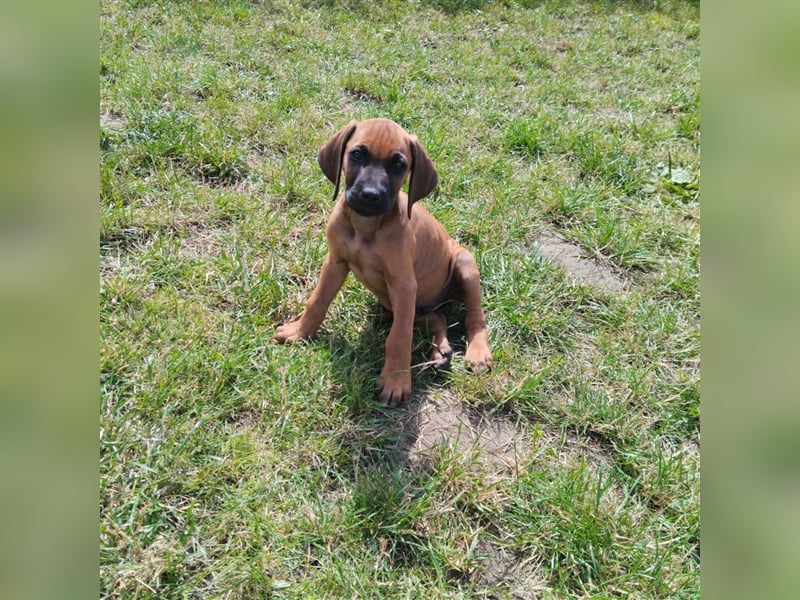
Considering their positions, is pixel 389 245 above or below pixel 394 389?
above

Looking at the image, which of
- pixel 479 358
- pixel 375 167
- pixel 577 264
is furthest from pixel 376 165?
pixel 577 264

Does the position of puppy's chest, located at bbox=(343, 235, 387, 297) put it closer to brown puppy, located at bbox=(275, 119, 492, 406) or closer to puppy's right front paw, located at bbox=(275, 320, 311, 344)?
brown puppy, located at bbox=(275, 119, 492, 406)

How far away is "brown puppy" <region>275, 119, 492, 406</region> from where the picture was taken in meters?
3.72

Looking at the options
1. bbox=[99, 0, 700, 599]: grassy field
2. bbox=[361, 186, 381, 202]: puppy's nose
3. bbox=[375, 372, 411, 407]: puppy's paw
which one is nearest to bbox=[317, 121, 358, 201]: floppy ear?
bbox=[361, 186, 381, 202]: puppy's nose

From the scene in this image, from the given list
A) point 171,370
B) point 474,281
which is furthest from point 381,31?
point 171,370

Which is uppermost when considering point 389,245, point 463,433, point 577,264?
point 389,245

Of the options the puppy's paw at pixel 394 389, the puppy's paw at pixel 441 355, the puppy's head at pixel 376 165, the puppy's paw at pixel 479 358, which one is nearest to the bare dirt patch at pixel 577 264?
the puppy's paw at pixel 479 358

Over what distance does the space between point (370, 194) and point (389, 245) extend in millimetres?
474

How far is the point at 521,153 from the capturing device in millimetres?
7141

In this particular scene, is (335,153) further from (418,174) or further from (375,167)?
(418,174)

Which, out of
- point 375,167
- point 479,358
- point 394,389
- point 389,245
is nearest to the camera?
point 375,167

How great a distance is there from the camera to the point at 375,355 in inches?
170

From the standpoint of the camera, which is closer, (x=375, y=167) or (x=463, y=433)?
(x=375, y=167)
